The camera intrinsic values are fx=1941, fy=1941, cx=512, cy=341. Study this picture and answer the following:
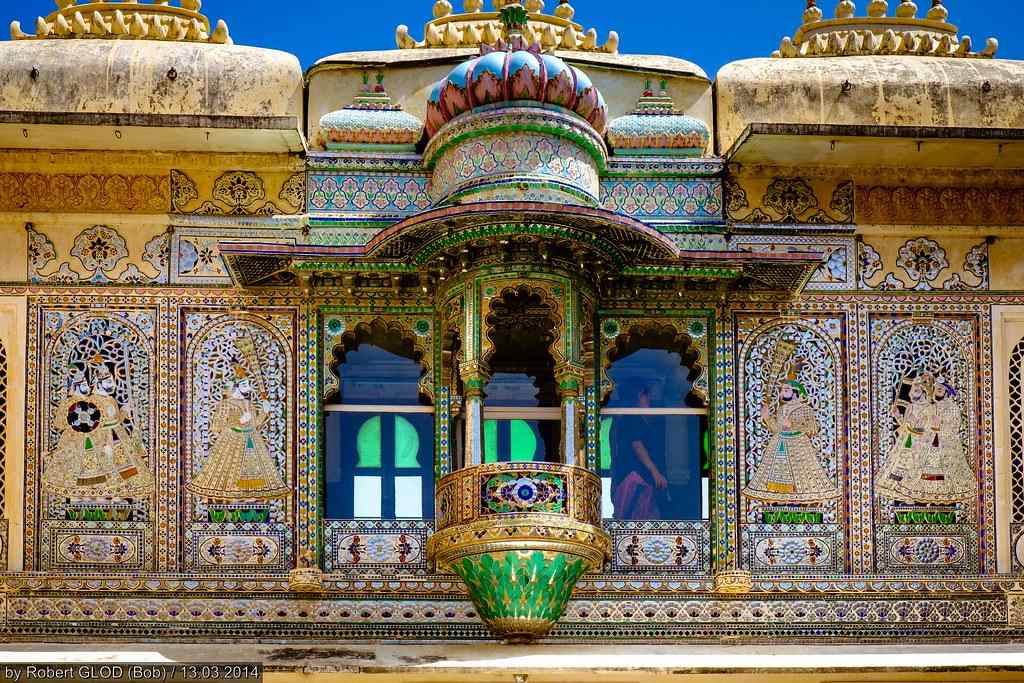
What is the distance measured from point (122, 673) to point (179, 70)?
4.49 m

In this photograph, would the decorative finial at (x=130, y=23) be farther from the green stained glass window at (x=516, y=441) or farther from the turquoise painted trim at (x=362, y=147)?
the green stained glass window at (x=516, y=441)

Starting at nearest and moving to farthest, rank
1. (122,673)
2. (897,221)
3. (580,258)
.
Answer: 1. (122,673)
2. (580,258)
3. (897,221)

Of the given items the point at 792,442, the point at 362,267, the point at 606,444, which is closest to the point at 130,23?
the point at 362,267

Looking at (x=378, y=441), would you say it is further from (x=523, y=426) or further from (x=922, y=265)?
(x=922, y=265)

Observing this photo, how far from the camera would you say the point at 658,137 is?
1416cm

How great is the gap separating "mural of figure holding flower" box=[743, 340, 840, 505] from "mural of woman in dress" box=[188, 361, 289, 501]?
11.0 ft

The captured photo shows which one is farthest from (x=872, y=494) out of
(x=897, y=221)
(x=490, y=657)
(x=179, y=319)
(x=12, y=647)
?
(x=12, y=647)

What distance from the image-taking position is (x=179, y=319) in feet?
45.2

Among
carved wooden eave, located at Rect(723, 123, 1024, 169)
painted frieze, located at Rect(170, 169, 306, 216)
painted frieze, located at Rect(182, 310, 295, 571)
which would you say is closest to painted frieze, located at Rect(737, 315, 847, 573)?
carved wooden eave, located at Rect(723, 123, 1024, 169)

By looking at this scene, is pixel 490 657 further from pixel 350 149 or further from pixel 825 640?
pixel 350 149

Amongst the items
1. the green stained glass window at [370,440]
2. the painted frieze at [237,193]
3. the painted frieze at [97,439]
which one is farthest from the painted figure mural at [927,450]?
the painted frieze at [97,439]

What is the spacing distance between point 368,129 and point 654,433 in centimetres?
303

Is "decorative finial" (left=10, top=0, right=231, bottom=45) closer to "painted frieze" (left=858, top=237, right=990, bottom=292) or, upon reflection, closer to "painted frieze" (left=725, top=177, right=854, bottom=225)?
"painted frieze" (left=725, top=177, right=854, bottom=225)

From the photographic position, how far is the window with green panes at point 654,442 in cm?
1381
